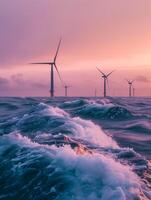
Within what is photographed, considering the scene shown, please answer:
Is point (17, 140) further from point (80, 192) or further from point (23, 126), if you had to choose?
point (23, 126)

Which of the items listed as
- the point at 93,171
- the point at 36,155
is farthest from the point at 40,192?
the point at 36,155

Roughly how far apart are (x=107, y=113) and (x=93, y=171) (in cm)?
3744

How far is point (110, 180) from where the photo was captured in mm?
10695

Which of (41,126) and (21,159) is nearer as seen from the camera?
(21,159)

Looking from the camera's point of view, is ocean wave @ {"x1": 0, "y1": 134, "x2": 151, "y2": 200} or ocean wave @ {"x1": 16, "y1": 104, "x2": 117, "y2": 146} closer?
ocean wave @ {"x1": 0, "y1": 134, "x2": 151, "y2": 200}

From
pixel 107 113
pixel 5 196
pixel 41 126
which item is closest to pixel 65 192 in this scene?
pixel 5 196

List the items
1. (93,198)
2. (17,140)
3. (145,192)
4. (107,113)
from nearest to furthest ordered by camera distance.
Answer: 1. (93,198)
2. (145,192)
3. (17,140)
4. (107,113)

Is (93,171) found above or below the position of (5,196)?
above

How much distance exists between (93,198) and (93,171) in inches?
51.6

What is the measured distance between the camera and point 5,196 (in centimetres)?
1135

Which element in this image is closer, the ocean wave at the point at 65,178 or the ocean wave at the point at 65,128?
the ocean wave at the point at 65,178

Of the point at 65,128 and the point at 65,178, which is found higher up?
the point at 65,128

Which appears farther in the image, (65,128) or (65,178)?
(65,128)

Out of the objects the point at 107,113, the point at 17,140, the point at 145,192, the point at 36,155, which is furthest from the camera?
the point at 107,113
